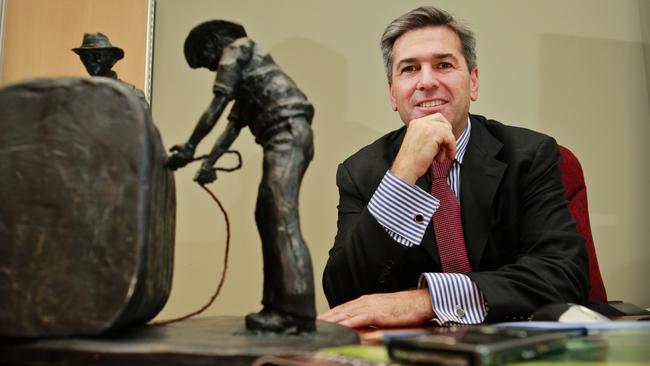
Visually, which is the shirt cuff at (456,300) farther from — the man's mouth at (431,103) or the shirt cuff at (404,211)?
the man's mouth at (431,103)

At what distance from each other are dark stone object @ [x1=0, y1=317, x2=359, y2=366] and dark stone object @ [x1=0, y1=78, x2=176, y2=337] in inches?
0.9

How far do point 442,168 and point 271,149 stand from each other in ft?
2.45

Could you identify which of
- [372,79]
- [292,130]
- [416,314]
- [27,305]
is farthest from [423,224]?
[372,79]

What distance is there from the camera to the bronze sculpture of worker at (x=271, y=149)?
2.57 feet

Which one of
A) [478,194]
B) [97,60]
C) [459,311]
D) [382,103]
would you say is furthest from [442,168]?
[97,60]

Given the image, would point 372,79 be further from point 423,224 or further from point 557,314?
point 557,314

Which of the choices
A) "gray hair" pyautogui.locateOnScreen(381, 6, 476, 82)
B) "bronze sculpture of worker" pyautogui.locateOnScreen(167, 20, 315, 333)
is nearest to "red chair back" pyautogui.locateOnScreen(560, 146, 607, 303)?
"gray hair" pyautogui.locateOnScreen(381, 6, 476, 82)

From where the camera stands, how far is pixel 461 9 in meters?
2.20

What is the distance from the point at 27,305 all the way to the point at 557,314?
734 millimetres

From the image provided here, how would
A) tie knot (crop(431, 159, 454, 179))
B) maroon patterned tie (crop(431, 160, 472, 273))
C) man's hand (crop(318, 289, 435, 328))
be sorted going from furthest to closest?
tie knot (crop(431, 159, 454, 179)) < maroon patterned tie (crop(431, 160, 472, 273)) < man's hand (crop(318, 289, 435, 328))

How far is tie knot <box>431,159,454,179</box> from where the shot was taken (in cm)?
148

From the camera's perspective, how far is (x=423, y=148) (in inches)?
51.5

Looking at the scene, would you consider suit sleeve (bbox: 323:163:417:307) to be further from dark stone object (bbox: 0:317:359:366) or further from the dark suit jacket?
dark stone object (bbox: 0:317:359:366)

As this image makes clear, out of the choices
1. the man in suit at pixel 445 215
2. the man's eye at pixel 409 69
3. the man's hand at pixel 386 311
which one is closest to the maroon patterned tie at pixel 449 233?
the man in suit at pixel 445 215
